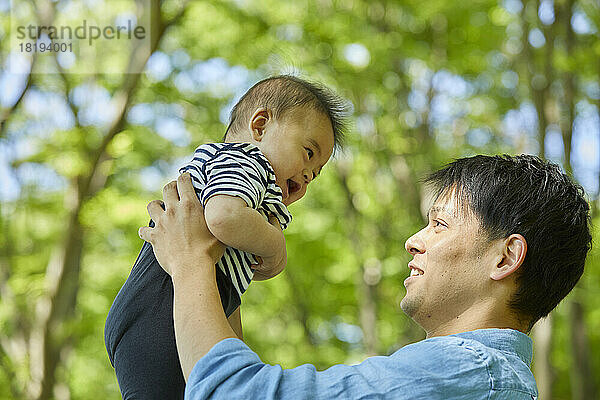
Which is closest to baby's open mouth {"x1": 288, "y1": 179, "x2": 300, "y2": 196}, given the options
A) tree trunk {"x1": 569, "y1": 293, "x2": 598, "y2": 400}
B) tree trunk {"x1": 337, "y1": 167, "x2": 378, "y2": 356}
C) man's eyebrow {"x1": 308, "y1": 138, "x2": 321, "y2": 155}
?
man's eyebrow {"x1": 308, "y1": 138, "x2": 321, "y2": 155}

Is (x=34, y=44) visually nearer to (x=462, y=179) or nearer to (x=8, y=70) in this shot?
(x=8, y=70)

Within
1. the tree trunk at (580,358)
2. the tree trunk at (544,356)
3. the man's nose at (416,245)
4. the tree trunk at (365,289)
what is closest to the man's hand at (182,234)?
the man's nose at (416,245)

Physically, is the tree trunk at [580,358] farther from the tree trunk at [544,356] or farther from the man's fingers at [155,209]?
the man's fingers at [155,209]

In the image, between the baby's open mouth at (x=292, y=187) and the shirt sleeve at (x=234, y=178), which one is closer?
the shirt sleeve at (x=234, y=178)

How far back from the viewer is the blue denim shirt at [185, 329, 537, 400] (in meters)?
1.34

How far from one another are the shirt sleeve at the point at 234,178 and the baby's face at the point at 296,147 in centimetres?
12

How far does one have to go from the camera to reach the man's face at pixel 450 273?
169 cm

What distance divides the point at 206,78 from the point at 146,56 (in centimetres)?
285

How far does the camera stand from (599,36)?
7.50 metres

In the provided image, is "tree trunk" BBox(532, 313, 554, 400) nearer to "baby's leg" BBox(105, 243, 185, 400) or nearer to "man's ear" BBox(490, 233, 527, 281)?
"man's ear" BBox(490, 233, 527, 281)

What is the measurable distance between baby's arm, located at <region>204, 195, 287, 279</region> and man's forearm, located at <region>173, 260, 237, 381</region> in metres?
0.11

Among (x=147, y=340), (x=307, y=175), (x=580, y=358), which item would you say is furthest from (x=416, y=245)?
(x=580, y=358)

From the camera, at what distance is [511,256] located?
1661 mm

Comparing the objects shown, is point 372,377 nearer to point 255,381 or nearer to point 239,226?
point 255,381
